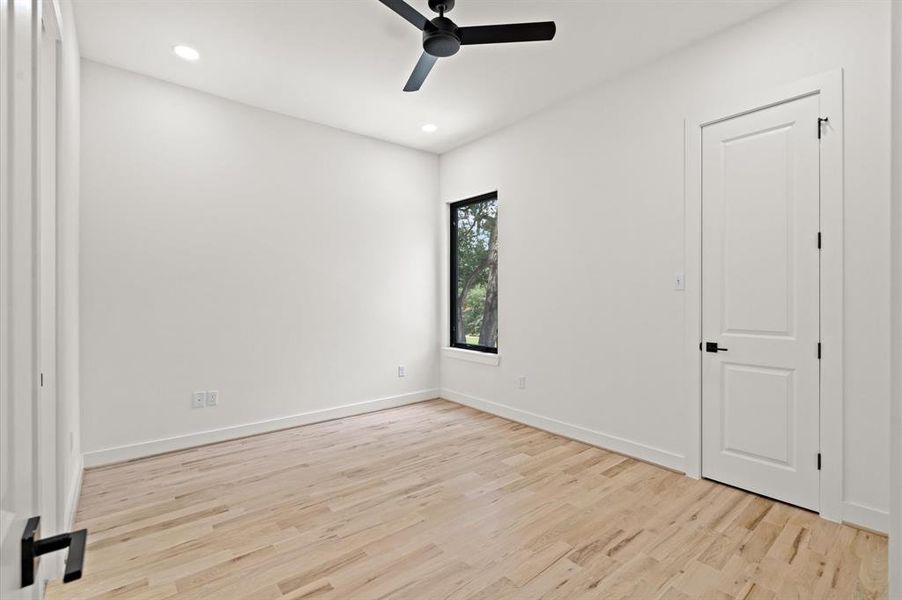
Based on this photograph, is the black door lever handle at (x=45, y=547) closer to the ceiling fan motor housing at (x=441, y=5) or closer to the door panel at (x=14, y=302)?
the door panel at (x=14, y=302)

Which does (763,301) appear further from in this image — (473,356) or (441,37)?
(473,356)

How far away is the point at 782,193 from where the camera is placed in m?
2.60

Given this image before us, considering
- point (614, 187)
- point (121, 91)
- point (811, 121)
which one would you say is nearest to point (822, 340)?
point (811, 121)

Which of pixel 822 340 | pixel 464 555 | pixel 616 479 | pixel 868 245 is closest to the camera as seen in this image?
pixel 464 555

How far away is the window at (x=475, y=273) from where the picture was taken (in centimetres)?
472

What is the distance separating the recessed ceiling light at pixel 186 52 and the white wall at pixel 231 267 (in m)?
0.49

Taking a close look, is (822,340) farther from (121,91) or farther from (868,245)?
(121,91)

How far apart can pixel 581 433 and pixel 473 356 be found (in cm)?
141

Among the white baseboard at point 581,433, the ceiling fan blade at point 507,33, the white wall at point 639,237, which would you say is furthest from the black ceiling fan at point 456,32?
the white baseboard at point 581,433

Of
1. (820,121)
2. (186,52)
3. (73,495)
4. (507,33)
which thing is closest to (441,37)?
(507,33)

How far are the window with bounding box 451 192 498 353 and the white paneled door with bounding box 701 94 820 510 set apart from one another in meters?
2.14

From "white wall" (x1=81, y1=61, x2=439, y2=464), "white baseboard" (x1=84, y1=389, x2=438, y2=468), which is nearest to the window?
"white wall" (x1=81, y1=61, x2=439, y2=464)

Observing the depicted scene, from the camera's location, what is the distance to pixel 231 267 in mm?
3742

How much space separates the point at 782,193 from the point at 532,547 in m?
2.37
